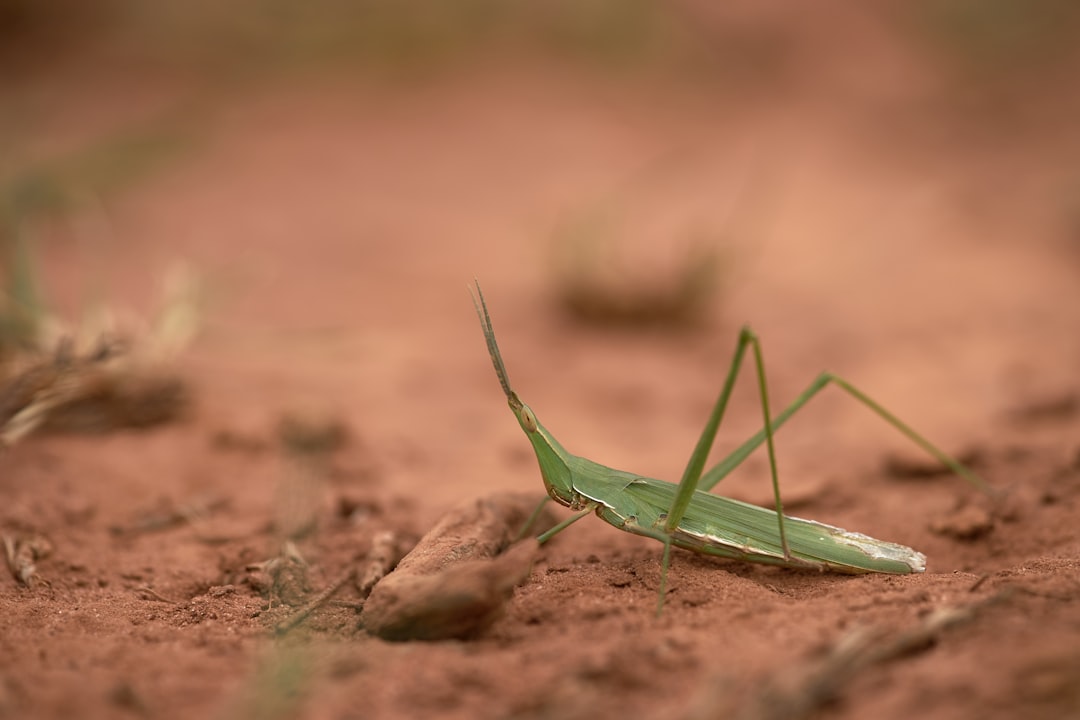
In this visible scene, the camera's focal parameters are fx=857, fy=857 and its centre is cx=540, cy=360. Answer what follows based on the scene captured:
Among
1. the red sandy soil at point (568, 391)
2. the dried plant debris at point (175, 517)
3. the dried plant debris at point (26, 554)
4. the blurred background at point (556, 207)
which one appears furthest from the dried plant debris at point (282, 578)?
the blurred background at point (556, 207)

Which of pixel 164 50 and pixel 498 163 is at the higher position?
pixel 164 50

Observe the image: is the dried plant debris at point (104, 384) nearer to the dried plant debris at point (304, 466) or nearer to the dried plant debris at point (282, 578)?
the dried plant debris at point (304, 466)

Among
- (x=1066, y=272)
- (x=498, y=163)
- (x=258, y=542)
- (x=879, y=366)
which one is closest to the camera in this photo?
(x=258, y=542)

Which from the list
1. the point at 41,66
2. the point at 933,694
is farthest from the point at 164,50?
the point at 933,694

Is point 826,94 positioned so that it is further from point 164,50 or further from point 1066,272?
point 164,50

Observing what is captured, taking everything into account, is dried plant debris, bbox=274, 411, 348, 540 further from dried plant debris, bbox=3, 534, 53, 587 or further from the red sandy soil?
dried plant debris, bbox=3, 534, 53, 587

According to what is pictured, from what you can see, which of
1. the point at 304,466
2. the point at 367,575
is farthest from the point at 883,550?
the point at 304,466
